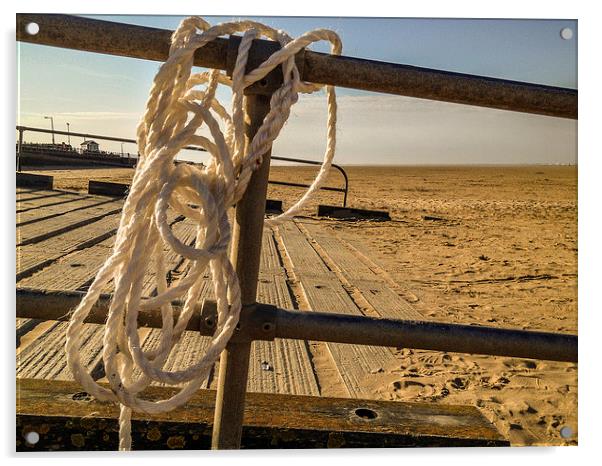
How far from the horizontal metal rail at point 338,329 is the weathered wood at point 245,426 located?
0.77 feet

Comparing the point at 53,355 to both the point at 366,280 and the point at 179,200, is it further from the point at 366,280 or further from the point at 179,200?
the point at 366,280

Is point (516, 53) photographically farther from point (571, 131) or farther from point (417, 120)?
point (417, 120)

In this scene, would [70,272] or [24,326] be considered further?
[70,272]

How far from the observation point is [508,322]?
10.2ft

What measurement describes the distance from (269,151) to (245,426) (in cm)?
58

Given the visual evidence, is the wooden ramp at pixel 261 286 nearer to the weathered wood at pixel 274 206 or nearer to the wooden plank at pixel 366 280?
the wooden plank at pixel 366 280

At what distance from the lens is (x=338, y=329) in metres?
1.00

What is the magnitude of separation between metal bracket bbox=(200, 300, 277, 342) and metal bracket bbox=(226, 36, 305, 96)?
382 millimetres

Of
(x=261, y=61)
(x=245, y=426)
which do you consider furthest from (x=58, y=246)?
(x=261, y=61)

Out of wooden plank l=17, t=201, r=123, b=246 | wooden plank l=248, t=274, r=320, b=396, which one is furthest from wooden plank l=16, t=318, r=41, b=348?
wooden plank l=248, t=274, r=320, b=396

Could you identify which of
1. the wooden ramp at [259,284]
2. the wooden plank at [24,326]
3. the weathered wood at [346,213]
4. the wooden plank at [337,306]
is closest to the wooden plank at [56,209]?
the wooden ramp at [259,284]

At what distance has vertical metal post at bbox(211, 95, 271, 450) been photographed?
0.93m

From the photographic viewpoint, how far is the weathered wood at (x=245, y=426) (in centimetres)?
111

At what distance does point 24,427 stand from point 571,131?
1.53m
